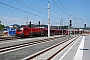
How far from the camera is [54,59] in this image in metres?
12.7

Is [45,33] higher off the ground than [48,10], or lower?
lower

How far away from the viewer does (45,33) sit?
77.8m

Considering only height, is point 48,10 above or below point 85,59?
above

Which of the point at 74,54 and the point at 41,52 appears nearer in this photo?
the point at 74,54

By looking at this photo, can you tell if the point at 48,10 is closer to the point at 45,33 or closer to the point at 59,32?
the point at 45,33

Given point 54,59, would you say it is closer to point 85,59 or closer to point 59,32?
point 85,59

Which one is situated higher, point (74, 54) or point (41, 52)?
point (41, 52)

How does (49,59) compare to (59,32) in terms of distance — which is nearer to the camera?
(49,59)

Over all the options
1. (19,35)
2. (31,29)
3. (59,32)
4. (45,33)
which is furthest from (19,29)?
(59,32)

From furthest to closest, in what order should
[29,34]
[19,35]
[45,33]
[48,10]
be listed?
[45,33] < [29,34] < [19,35] < [48,10]

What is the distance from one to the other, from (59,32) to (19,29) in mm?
57074

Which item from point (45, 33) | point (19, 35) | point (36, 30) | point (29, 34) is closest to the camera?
point (19, 35)

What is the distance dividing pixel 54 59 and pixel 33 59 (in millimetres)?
1397

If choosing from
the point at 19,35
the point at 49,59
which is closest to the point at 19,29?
the point at 19,35
